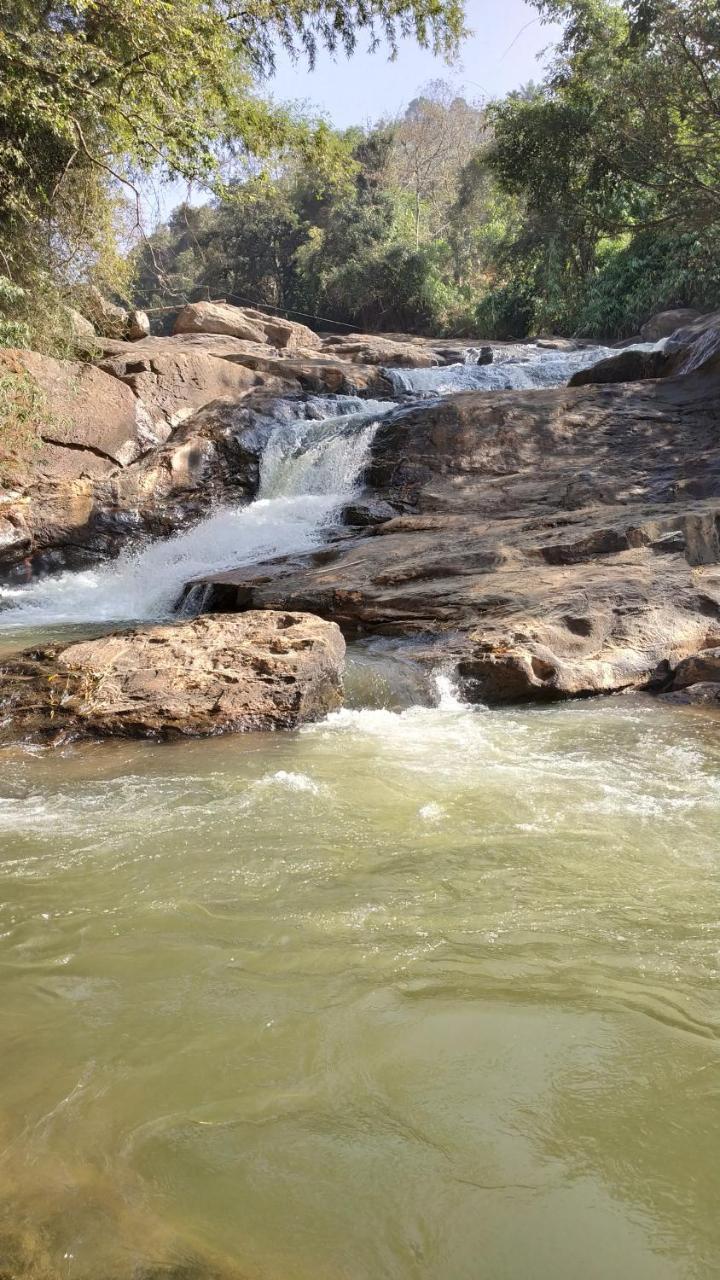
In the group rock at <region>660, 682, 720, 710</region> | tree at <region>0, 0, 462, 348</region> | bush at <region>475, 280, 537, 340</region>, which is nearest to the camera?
rock at <region>660, 682, 720, 710</region>

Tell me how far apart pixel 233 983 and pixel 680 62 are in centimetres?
1470

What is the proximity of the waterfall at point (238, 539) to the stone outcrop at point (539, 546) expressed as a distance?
2.56 feet

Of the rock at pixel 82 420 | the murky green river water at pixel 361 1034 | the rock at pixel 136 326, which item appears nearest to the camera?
the murky green river water at pixel 361 1034

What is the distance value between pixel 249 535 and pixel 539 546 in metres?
4.45

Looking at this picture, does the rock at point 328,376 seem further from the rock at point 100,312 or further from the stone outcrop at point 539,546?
the stone outcrop at point 539,546

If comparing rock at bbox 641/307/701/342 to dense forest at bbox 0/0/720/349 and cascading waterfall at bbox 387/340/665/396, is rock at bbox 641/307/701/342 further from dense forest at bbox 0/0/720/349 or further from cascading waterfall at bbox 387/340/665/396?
cascading waterfall at bbox 387/340/665/396

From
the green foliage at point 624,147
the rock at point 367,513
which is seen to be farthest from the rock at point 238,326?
the rock at point 367,513

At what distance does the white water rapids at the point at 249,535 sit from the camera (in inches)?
386

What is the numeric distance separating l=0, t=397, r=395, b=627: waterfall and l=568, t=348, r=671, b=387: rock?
3734 mm

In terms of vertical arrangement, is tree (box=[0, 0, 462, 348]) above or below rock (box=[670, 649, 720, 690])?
above

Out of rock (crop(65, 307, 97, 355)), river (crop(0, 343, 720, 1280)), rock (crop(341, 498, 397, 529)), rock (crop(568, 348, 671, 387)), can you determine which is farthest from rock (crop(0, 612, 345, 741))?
rock (crop(568, 348, 671, 387))

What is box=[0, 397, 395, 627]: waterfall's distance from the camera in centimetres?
980

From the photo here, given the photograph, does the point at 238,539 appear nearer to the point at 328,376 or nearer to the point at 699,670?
the point at 328,376

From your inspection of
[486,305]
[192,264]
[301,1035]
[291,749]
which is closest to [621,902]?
[301,1035]
